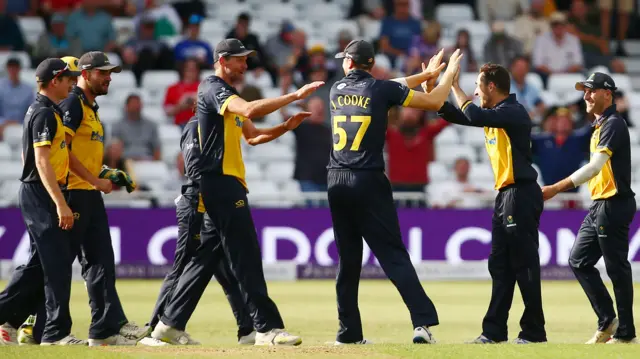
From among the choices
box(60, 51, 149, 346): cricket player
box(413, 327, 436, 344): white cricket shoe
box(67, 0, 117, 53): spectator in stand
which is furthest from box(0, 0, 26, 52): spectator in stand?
box(413, 327, 436, 344): white cricket shoe

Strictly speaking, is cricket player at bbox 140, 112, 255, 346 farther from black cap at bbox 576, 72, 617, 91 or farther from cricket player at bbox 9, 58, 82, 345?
black cap at bbox 576, 72, 617, 91

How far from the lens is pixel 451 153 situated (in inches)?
750

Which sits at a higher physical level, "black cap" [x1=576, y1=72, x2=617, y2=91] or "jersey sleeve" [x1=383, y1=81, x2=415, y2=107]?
"black cap" [x1=576, y1=72, x2=617, y2=91]

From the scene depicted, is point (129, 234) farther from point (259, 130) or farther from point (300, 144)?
point (259, 130)

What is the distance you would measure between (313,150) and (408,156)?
1.43 m

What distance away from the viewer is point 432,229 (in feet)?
53.8

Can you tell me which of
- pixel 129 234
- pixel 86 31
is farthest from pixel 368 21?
pixel 129 234

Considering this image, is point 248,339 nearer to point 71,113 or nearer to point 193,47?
point 71,113

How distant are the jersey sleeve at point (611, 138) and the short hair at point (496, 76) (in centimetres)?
94

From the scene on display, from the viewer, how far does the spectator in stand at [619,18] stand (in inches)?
885

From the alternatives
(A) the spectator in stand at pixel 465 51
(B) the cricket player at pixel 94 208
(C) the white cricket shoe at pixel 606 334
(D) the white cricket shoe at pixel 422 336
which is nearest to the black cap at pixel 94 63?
Answer: (B) the cricket player at pixel 94 208

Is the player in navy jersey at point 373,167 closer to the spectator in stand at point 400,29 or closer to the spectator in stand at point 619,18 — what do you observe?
the spectator in stand at point 400,29

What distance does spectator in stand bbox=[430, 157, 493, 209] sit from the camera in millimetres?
16688

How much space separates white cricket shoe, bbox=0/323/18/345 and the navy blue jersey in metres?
2.90
